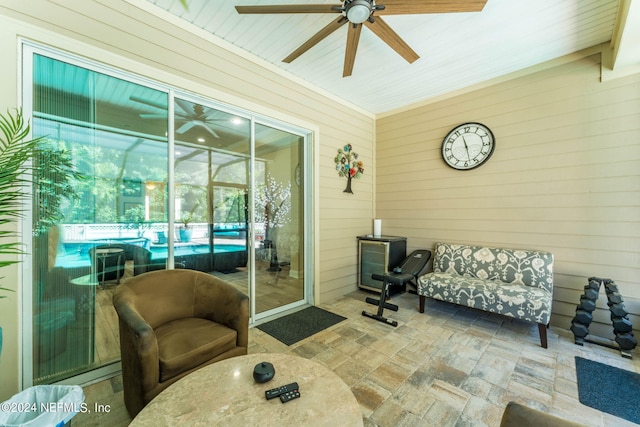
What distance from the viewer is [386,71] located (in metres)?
3.17

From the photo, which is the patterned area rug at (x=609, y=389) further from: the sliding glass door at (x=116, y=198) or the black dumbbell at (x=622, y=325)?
the sliding glass door at (x=116, y=198)

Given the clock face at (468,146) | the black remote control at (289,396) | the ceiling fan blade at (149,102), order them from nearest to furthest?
1. the black remote control at (289,396)
2. the ceiling fan blade at (149,102)
3. the clock face at (468,146)

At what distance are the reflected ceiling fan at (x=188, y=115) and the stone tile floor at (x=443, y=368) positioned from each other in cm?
221

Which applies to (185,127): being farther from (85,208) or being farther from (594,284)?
(594,284)

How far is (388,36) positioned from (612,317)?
3265mm

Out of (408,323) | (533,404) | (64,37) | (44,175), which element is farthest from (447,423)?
(64,37)

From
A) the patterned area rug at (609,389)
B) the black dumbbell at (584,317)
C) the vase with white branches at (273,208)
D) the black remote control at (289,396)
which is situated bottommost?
the patterned area rug at (609,389)

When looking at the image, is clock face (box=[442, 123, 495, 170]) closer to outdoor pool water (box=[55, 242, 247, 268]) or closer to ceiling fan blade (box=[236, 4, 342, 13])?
ceiling fan blade (box=[236, 4, 342, 13])

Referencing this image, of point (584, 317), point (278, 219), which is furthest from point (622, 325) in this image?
point (278, 219)

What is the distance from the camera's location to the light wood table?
101 cm

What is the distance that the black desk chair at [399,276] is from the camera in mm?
3107

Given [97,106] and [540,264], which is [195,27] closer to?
[97,106]

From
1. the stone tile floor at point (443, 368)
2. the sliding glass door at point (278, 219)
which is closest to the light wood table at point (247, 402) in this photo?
the stone tile floor at point (443, 368)

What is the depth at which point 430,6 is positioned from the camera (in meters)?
1.72
